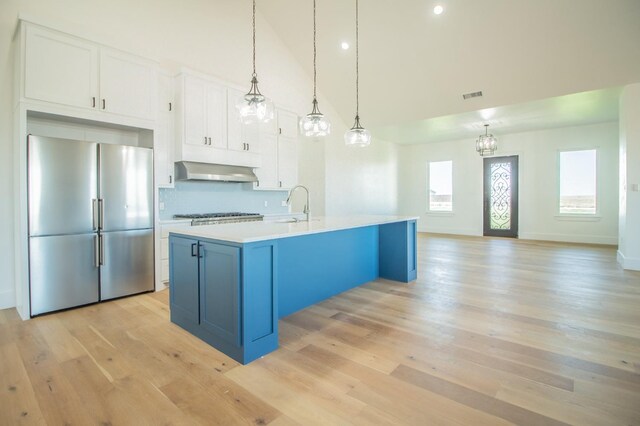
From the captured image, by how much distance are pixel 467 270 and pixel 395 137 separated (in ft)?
17.2

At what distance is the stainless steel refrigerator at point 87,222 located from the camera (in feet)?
9.98

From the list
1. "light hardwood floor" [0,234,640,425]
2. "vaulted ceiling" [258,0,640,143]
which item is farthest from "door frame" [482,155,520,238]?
"light hardwood floor" [0,234,640,425]

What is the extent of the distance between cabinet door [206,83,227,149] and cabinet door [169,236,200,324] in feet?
7.12

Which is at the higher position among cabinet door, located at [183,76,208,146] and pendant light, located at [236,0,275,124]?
cabinet door, located at [183,76,208,146]

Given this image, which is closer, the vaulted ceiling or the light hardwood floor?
the light hardwood floor

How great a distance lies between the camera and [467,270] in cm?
487

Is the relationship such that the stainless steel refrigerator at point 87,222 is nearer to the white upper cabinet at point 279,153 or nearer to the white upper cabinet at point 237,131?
the white upper cabinet at point 237,131

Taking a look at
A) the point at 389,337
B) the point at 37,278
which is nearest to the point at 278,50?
the point at 37,278

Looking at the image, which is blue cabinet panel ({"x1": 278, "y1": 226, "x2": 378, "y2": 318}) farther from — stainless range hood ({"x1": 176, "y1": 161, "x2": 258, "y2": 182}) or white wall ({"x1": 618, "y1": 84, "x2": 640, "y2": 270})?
white wall ({"x1": 618, "y1": 84, "x2": 640, "y2": 270})

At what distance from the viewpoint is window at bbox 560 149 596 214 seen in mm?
7570

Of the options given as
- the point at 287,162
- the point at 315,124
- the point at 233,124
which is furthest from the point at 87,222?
the point at 287,162

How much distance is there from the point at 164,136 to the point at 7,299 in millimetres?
2387

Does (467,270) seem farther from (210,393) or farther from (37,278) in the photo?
(37,278)

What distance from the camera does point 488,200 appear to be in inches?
357
